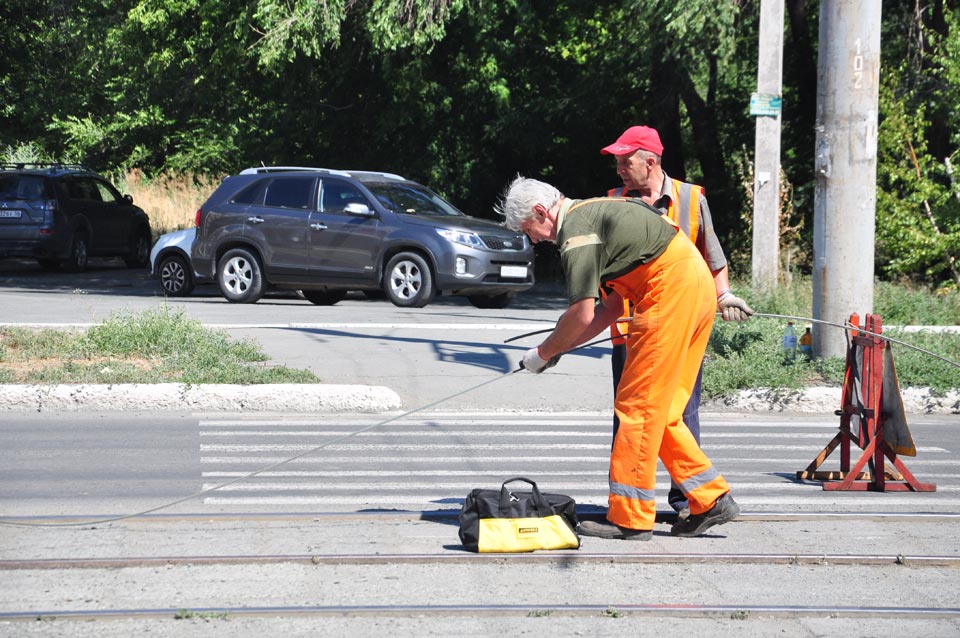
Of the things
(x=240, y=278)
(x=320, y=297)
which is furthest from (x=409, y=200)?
(x=240, y=278)

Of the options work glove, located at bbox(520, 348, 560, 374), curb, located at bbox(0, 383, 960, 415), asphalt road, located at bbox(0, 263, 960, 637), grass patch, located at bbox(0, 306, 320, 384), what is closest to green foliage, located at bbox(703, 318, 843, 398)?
asphalt road, located at bbox(0, 263, 960, 637)

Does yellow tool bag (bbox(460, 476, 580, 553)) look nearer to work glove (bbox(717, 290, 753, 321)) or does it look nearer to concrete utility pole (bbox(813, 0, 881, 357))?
work glove (bbox(717, 290, 753, 321))

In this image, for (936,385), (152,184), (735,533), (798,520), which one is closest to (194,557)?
(735,533)

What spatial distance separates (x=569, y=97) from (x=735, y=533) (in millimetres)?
16236

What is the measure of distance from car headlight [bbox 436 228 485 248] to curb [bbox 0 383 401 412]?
21.2ft

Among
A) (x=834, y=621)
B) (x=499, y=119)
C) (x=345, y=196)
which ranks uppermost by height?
(x=499, y=119)

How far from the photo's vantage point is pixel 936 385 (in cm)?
999

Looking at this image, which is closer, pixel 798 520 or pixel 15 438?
pixel 798 520

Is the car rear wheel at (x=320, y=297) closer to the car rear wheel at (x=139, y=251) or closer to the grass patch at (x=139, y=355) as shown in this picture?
the grass patch at (x=139, y=355)

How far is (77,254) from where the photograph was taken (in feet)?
75.2

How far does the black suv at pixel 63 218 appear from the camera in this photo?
858 inches

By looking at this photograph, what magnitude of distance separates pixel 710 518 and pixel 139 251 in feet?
69.9

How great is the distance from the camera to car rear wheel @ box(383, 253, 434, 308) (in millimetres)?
16172

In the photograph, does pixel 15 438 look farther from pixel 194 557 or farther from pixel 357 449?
pixel 194 557
